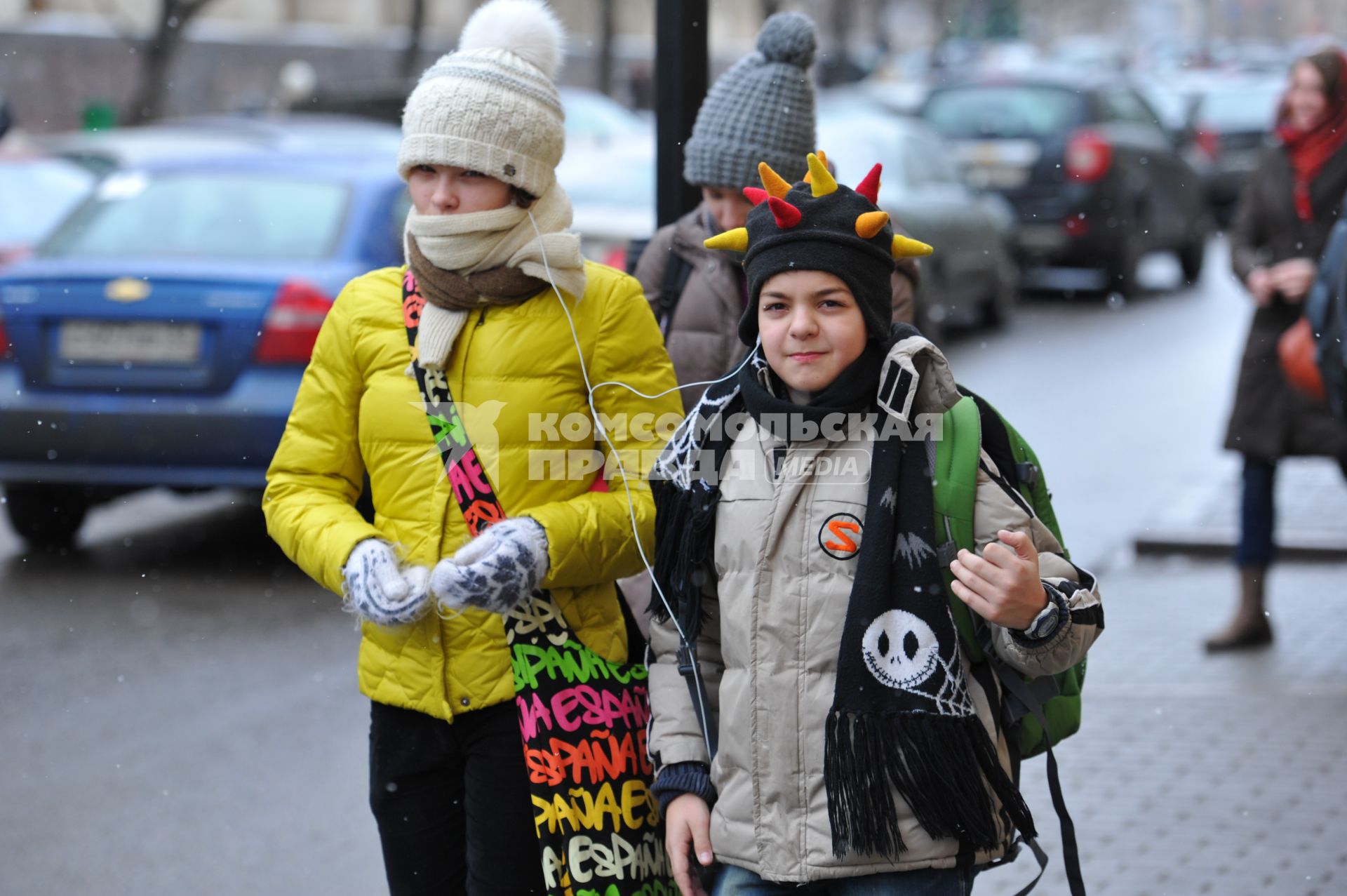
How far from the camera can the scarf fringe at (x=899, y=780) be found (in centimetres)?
246

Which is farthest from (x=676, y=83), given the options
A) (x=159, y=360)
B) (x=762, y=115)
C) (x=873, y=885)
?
(x=159, y=360)

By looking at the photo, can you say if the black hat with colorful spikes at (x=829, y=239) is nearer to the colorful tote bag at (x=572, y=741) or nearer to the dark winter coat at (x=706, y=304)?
the colorful tote bag at (x=572, y=741)

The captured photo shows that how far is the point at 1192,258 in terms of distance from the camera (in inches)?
679

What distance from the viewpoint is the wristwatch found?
2412 mm

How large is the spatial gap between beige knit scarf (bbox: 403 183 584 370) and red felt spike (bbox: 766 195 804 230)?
0.46m

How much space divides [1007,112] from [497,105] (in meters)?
13.8

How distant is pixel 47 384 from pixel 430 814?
486cm

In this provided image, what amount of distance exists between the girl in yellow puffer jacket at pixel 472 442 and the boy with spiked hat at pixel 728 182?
0.76 metres

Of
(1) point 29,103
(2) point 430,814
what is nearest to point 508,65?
(2) point 430,814

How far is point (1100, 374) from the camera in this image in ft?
42.6

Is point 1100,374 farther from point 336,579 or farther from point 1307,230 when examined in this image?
point 336,579

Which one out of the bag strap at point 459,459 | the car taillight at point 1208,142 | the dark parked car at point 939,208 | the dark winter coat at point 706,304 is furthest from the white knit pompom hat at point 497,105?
the car taillight at point 1208,142

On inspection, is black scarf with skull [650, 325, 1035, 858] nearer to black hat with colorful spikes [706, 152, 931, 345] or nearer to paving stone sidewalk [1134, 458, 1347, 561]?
black hat with colorful spikes [706, 152, 931, 345]

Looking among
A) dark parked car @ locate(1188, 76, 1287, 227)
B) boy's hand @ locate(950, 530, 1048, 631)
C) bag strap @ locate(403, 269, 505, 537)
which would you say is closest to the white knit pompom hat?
bag strap @ locate(403, 269, 505, 537)
